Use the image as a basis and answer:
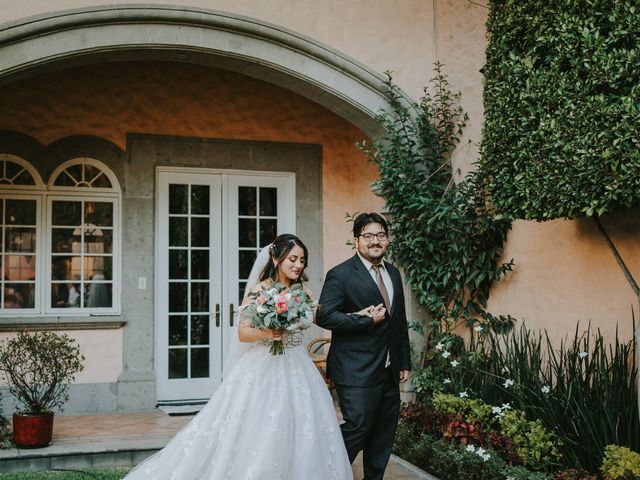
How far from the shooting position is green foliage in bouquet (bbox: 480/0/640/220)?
4.27 m

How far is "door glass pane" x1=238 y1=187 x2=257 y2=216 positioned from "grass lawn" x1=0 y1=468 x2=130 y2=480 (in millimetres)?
3825

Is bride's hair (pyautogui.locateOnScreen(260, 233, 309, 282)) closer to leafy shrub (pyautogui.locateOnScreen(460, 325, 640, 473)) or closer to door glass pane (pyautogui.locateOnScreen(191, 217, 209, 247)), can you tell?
leafy shrub (pyautogui.locateOnScreen(460, 325, 640, 473))

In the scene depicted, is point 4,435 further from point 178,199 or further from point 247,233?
point 247,233

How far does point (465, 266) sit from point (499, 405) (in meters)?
1.40

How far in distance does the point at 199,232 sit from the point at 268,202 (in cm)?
94

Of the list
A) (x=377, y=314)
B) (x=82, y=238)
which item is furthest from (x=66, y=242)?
(x=377, y=314)

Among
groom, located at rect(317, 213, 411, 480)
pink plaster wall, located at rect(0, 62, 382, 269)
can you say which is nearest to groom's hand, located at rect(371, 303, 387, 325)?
groom, located at rect(317, 213, 411, 480)

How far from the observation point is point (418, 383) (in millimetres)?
6629

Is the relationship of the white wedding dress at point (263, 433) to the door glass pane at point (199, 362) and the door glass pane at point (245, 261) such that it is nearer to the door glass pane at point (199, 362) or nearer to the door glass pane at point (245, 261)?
the door glass pane at point (199, 362)

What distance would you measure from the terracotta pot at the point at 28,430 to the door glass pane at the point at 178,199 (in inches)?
124

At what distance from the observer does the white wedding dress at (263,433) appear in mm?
4168


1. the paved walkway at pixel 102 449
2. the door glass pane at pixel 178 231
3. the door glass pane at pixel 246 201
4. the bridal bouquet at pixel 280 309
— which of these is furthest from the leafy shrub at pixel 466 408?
the door glass pane at pixel 178 231

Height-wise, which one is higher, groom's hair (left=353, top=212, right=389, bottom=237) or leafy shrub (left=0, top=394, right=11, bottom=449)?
groom's hair (left=353, top=212, right=389, bottom=237)

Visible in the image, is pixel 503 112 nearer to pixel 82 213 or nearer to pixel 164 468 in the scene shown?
pixel 164 468
